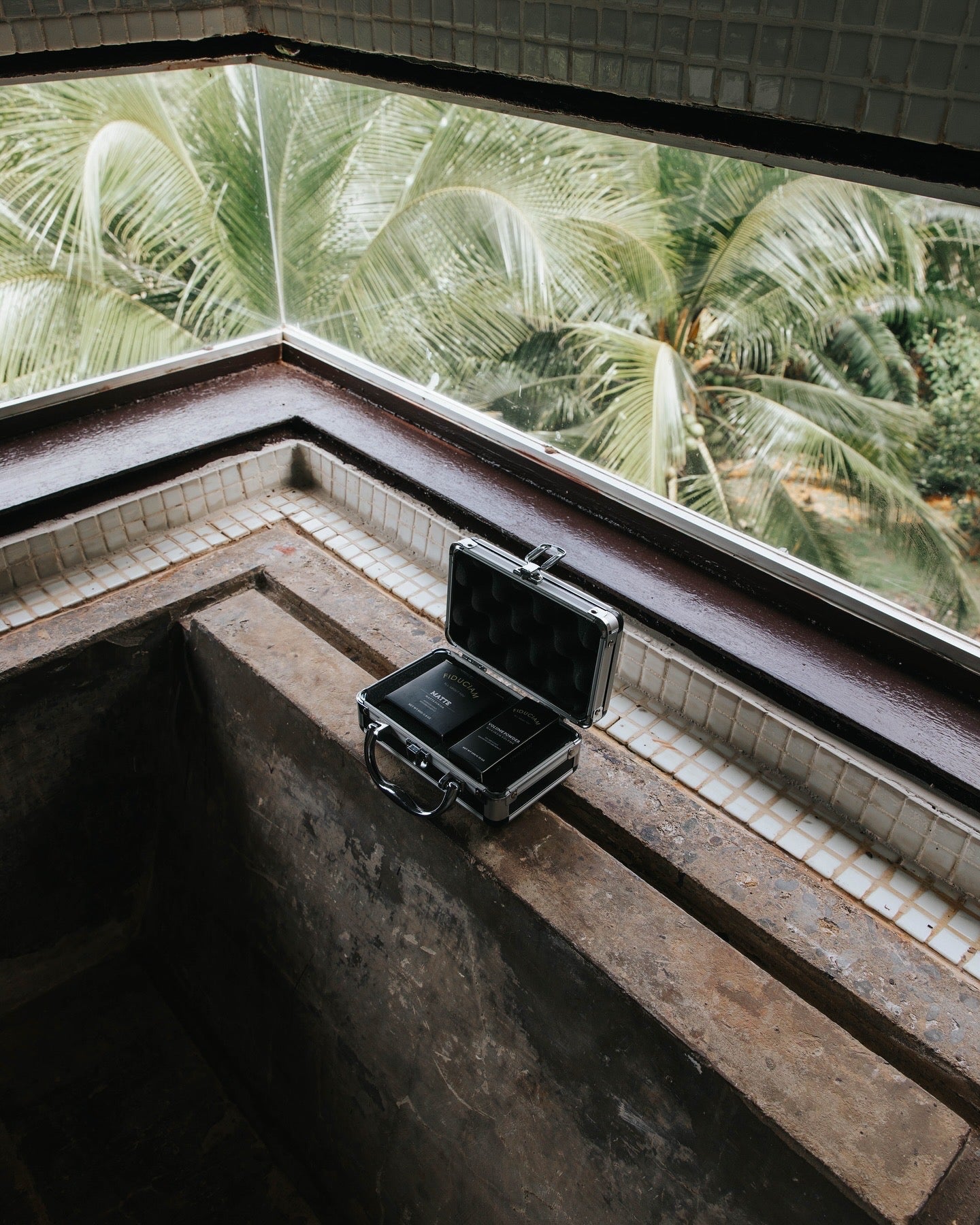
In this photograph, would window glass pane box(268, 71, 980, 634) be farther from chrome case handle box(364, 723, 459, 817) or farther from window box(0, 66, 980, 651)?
chrome case handle box(364, 723, 459, 817)

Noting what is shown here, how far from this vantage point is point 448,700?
1.61 metres

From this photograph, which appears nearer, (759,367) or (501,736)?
(501,736)

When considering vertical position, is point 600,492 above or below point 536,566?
below

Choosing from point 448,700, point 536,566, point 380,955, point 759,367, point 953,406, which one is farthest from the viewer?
point 953,406

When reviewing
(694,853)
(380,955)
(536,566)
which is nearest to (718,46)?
(536,566)

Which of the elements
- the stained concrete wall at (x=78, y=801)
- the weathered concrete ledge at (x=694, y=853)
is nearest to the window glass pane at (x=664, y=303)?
the weathered concrete ledge at (x=694, y=853)

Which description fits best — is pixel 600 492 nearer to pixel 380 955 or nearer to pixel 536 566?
pixel 536 566

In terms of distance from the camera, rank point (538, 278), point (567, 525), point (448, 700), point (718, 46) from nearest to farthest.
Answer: point (718, 46) < point (448, 700) < point (567, 525) < point (538, 278)

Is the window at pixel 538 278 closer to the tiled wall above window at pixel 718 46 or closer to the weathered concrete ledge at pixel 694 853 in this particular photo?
the tiled wall above window at pixel 718 46

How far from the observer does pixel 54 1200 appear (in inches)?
77.4

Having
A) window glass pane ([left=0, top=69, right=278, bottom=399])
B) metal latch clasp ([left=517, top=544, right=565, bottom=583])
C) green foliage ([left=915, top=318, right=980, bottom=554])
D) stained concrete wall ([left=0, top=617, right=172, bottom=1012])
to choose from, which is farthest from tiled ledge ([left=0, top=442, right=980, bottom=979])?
green foliage ([left=915, top=318, right=980, bottom=554])

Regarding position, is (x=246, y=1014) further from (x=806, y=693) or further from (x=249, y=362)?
(x=249, y=362)

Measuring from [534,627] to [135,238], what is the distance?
183 cm

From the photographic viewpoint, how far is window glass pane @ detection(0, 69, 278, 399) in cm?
240
